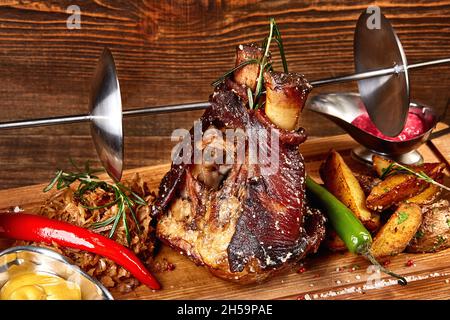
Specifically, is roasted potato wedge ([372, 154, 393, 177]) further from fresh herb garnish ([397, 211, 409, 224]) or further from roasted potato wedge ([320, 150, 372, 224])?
fresh herb garnish ([397, 211, 409, 224])

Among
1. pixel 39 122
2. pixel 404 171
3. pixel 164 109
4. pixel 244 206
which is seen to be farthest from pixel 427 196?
pixel 39 122

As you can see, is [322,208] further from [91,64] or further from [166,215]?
[91,64]

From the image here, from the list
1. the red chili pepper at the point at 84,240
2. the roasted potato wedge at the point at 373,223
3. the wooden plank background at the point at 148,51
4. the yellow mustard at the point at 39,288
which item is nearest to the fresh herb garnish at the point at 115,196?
the red chili pepper at the point at 84,240

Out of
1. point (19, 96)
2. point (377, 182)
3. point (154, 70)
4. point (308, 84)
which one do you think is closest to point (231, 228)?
point (308, 84)

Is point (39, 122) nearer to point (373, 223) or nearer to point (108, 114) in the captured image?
point (108, 114)

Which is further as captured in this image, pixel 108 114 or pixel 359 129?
pixel 359 129
